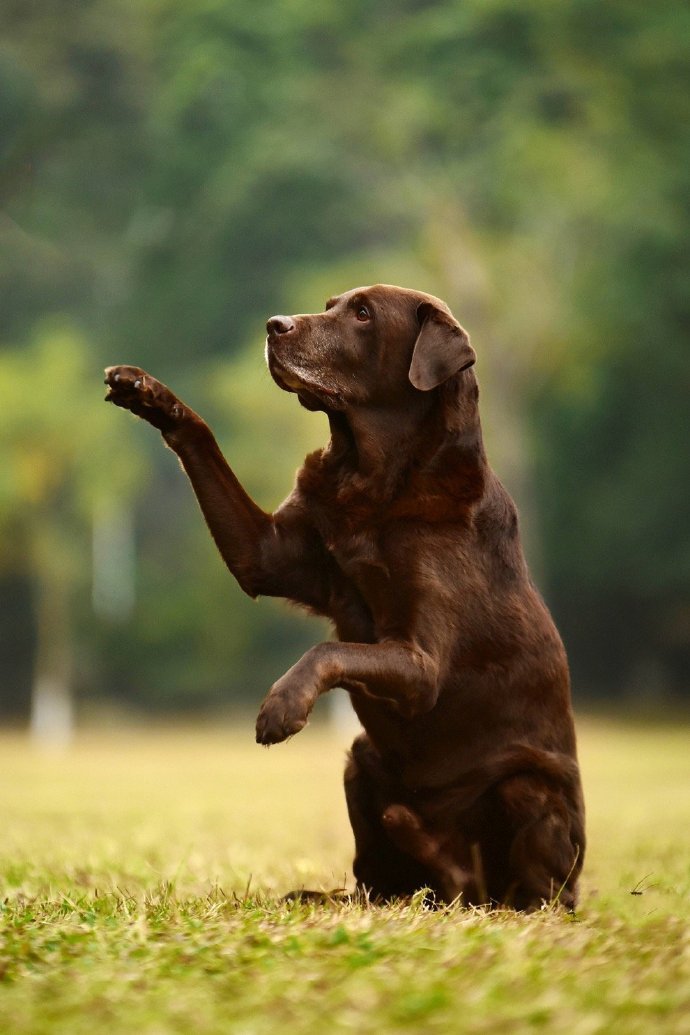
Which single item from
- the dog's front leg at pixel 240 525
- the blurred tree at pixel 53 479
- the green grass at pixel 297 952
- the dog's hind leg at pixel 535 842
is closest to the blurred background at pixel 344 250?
the blurred tree at pixel 53 479

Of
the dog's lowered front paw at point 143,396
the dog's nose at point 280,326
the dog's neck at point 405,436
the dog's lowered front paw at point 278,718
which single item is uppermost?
the dog's nose at point 280,326

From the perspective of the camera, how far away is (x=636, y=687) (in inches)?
981

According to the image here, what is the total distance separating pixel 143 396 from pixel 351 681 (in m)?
0.93

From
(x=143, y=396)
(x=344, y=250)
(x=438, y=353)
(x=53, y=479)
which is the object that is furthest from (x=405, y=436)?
(x=344, y=250)

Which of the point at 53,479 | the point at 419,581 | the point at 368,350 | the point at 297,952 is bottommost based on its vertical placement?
the point at 297,952

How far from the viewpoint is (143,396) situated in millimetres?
3592

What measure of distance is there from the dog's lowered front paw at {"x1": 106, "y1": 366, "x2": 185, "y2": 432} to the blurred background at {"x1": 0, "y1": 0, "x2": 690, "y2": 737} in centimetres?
1632

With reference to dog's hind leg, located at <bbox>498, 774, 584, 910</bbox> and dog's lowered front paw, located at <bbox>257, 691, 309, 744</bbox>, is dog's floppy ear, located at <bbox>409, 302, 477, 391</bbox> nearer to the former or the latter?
dog's lowered front paw, located at <bbox>257, 691, 309, 744</bbox>

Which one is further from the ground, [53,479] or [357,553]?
[53,479]

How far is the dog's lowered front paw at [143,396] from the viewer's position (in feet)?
11.7

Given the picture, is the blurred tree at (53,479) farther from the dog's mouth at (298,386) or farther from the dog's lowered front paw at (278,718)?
the dog's lowered front paw at (278,718)

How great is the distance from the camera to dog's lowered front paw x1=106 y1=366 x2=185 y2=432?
3.58 meters

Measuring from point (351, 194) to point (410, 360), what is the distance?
21.0 meters

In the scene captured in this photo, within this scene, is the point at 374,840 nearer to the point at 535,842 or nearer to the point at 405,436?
the point at 535,842
